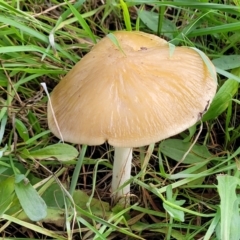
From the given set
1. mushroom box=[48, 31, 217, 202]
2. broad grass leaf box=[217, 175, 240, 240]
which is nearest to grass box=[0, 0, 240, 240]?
broad grass leaf box=[217, 175, 240, 240]

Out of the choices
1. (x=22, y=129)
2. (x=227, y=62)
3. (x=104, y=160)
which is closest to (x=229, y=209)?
(x=104, y=160)

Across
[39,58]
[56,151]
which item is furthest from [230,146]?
[39,58]

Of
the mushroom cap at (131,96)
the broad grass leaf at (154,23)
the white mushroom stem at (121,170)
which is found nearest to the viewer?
the mushroom cap at (131,96)

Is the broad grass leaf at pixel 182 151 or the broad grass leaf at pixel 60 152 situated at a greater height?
the broad grass leaf at pixel 60 152

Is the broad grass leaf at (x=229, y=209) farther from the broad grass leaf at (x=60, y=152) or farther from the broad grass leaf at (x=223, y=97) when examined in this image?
the broad grass leaf at (x=60, y=152)

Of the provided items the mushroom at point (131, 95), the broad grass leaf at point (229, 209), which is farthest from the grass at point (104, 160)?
the mushroom at point (131, 95)

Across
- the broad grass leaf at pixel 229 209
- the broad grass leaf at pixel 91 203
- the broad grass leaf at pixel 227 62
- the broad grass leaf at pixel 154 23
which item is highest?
the broad grass leaf at pixel 154 23

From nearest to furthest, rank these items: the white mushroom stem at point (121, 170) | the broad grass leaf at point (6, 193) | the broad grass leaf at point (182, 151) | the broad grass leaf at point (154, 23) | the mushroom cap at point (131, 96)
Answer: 1. the mushroom cap at point (131, 96)
2. the broad grass leaf at point (6, 193)
3. the white mushroom stem at point (121, 170)
4. the broad grass leaf at point (182, 151)
5. the broad grass leaf at point (154, 23)
